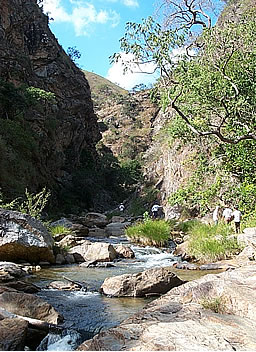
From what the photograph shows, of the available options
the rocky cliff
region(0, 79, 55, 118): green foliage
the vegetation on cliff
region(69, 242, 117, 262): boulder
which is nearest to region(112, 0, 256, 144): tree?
the vegetation on cliff

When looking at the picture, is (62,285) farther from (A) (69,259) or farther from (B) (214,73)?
(B) (214,73)

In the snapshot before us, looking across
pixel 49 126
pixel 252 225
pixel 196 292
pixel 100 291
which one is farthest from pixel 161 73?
pixel 49 126

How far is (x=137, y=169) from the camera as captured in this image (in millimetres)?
55344

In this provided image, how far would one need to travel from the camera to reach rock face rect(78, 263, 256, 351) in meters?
2.78

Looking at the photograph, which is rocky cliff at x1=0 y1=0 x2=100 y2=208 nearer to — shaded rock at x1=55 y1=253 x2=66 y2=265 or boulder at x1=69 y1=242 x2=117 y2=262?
boulder at x1=69 y1=242 x2=117 y2=262

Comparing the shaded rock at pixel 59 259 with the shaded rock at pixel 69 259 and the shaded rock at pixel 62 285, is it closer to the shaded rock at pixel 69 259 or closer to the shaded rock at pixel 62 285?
the shaded rock at pixel 69 259

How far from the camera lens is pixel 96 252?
11039 mm

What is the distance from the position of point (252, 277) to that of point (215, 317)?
193 cm

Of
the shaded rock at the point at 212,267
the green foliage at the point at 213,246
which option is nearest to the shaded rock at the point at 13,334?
the shaded rock at the point at 212,267

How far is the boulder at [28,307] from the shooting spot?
476 cm

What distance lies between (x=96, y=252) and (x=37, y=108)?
2690cm

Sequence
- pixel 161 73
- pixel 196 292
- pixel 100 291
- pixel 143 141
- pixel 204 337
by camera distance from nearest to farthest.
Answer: pixel 204 337 → pixel 196 292 → pixel 100 291 → pixel 161 73 → pixel 143 141

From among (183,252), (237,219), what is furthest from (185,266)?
(237,219)

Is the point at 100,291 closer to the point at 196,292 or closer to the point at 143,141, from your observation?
the point at 196,292
